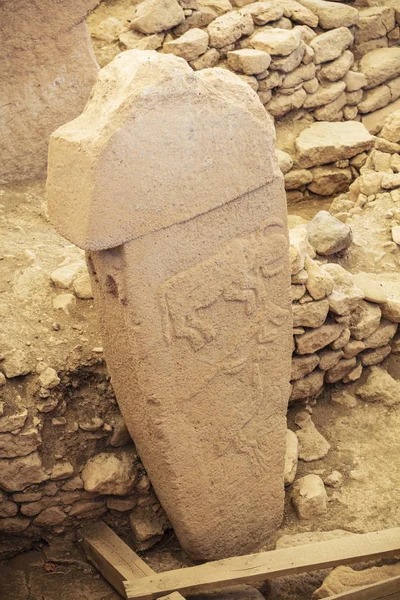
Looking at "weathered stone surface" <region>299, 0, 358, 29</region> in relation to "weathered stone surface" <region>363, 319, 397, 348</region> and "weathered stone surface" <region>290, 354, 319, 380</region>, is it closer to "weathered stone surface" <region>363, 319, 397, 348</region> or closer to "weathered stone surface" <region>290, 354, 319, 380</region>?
"weathered stone surface" <region>363, 319, 397, 348</region>

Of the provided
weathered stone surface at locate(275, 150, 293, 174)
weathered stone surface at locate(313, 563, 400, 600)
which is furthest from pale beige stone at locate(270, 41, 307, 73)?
weathered stone surface at locate(313, 563, 400, 600)

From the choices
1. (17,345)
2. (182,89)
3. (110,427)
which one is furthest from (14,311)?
(182,89)

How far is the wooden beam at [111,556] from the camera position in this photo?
357 cm

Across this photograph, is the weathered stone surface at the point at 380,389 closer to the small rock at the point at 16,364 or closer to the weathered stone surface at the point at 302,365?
the weathered stone surface at the point at 302,365

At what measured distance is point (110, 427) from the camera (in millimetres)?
3695

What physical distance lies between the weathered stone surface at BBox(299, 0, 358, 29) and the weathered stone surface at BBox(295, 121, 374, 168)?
3.13 feet

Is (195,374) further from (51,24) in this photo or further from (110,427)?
(51,24)

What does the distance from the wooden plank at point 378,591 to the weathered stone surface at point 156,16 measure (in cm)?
438

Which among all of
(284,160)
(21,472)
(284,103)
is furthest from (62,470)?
(284,103)

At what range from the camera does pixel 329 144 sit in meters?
6.76

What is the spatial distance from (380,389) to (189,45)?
3135 mm

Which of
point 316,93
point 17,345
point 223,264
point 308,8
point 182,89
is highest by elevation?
point 182,89

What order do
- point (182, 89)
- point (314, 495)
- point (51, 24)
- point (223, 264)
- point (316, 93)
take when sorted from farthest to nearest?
point (316, 93)
point (51, 24)
point (314, 495)
point (223, 264)
point (182, 89)

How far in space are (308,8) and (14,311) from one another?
4.60 m
